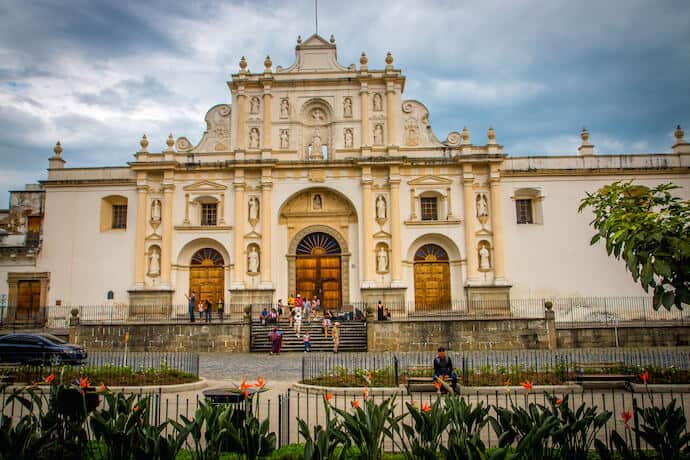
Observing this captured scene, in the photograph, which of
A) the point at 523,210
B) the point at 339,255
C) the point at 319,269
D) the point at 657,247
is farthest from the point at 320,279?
the point at 657,247

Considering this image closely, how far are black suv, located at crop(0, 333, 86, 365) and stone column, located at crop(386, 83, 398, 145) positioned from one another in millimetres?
17907

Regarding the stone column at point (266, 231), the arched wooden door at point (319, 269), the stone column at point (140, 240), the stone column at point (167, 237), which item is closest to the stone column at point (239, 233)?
the stone column at point (266, 231)

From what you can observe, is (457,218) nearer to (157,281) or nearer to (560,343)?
(560,343)

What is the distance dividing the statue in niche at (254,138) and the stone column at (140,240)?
20.0 feet

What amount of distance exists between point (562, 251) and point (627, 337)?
6387 millimetres

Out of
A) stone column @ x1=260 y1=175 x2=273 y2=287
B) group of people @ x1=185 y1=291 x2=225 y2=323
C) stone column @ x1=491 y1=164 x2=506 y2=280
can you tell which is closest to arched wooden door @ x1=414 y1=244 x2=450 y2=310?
stone column @ x1=491 y1=164 x2=506 y2=280

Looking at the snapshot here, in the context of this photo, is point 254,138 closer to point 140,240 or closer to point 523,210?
point 140,240

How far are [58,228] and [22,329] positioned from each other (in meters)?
5.46

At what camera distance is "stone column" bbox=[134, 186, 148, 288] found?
27.9 m

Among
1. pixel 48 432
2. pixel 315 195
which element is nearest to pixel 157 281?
pixel 315 195

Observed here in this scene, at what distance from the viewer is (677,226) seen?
6.93 metres

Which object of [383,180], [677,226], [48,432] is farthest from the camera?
[383,180]

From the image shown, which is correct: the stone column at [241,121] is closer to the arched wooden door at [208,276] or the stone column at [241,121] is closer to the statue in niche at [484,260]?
the arched wooden door at [208,276]

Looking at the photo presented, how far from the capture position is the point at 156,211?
28.8 metres
